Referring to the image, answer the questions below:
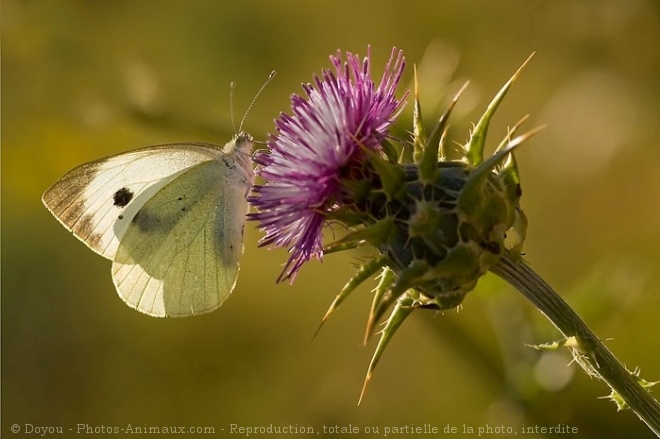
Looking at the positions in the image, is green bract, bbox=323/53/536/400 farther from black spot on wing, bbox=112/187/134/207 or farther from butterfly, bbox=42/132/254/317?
black spot on wing, bbox=112/187/134/207

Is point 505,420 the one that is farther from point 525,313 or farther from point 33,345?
point 33,345

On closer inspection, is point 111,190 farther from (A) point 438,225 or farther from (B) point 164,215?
(A) point 438,225

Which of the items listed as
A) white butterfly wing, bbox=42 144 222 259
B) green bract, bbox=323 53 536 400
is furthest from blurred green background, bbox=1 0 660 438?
green bract, bbox=323 53 536 400

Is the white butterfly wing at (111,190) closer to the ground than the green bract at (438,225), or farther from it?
farther from it

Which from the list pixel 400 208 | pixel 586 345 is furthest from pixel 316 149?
pixel 586 345

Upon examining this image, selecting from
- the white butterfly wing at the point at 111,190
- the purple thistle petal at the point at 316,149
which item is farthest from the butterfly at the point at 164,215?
the purple thistle petal at the point at 316,149

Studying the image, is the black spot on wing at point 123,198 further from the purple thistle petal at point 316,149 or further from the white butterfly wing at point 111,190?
the purple thistle petal at point 316,149
